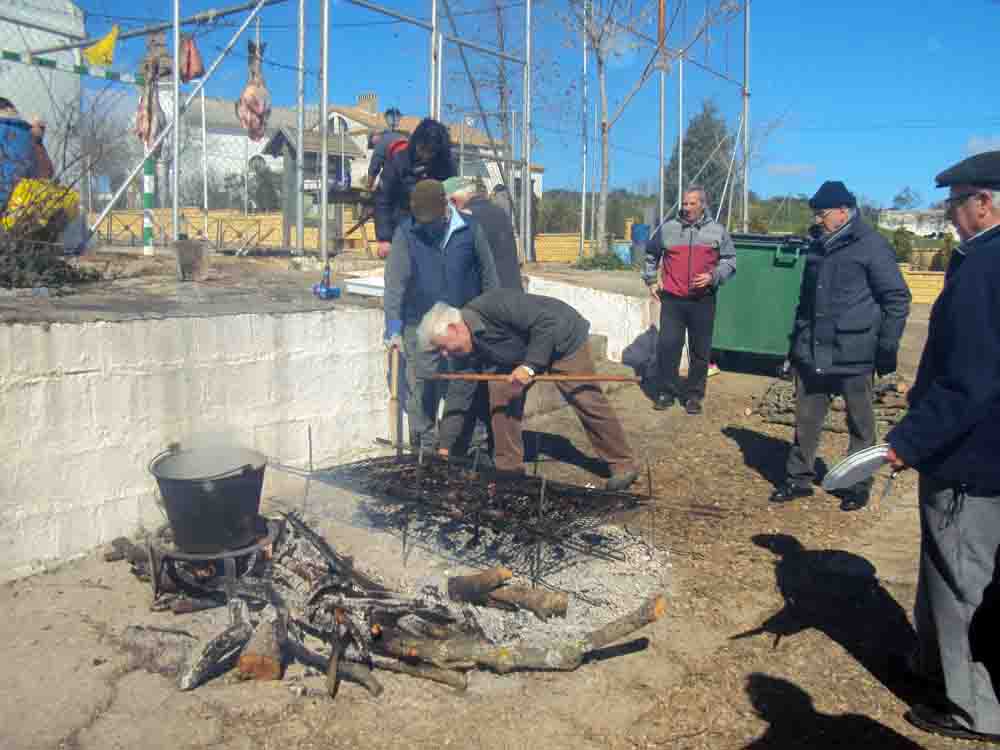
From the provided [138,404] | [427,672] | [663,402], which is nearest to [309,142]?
[663,402]

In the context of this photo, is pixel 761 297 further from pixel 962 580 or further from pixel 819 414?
pixel 962 580

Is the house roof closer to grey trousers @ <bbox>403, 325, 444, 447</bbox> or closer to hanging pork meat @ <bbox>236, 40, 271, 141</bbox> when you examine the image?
hanging pork meat @ <bbox>236, 40, 271, 141</bbox>

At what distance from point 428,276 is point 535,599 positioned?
2606 millimetres

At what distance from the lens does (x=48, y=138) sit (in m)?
7.40

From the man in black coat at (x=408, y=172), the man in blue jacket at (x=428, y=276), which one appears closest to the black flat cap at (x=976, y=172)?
the man in blue jacket at (x=428, y=276)

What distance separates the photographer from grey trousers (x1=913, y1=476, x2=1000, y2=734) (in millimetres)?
3211

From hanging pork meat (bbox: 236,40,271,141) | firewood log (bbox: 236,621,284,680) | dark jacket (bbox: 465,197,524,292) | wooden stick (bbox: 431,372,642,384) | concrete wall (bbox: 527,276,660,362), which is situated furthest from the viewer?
hanging pork meat (bbox: 236,40,271,141)

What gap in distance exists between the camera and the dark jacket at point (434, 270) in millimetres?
5828

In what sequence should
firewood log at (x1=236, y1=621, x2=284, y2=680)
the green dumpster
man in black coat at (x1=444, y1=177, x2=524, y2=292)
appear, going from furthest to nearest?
the green dumpster → man in black coat at (x1=444, y1=177, x2=524, y2=292) → firewood log at (x1=236, y1=621, x2=284, y2=680)

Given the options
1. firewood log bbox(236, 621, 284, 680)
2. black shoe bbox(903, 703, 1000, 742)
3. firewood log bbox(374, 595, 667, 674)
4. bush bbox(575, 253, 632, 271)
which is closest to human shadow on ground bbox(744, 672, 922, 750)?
black shoe bbox(903, 703, 1000, 742)

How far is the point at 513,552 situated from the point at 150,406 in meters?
2.19

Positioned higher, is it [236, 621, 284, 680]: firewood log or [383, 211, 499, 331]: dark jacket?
[383, 211, 499, 331]: dark jacket

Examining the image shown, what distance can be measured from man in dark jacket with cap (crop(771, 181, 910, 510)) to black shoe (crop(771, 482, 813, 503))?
0.27m

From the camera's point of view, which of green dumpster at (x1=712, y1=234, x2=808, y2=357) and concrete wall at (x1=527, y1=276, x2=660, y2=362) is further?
concrete wall at (x1=527, y1=276, x2=660, y2=362)
